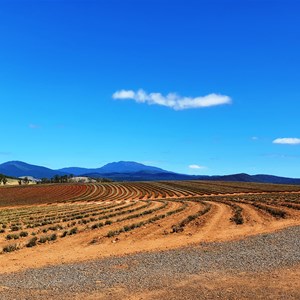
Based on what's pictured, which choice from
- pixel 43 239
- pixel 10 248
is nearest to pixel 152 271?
pixel 10 248

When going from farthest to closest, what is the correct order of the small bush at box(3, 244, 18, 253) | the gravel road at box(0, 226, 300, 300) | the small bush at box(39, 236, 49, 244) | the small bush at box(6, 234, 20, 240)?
the small bush at box(6, 234, 20, 240), the small bush at box(39, 236, 49, 244), the small bush at box(3, 244, 18, 253), the gravel road at box(0, 226, 300, 300)

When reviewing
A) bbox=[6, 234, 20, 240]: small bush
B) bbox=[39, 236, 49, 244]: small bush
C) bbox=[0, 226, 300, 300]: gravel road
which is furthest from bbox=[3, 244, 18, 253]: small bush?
bbox=[0, 226, 300, 300]: gravel road

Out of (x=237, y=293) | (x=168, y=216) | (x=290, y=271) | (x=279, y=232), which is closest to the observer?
(x=237, y=293)

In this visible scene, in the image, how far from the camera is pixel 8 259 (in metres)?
19.0

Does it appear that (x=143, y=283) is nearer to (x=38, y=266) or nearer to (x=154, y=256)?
(x=154, y=256)

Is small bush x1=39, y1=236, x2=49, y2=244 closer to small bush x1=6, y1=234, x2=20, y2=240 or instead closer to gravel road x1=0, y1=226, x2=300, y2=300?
small bush x1=6, y1=234, x2=20, y2=240

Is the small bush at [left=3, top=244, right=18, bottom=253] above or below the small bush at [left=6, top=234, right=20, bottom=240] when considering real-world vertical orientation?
below

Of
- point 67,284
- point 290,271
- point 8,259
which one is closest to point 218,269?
point 290,271

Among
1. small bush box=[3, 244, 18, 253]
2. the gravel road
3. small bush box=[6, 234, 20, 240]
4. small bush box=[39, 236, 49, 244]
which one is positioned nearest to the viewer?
the gravel road

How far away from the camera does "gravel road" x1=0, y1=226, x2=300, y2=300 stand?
12.4 m

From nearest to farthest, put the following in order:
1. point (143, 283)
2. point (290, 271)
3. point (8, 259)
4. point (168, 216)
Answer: point (143, 283) < point (290, 271) < point (8, 259) < point (168, 216)

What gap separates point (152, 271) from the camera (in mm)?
14883

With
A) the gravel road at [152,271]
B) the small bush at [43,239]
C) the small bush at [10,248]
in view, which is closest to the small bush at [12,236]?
the small bush at [43,239]

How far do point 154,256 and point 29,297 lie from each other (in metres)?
6.96
